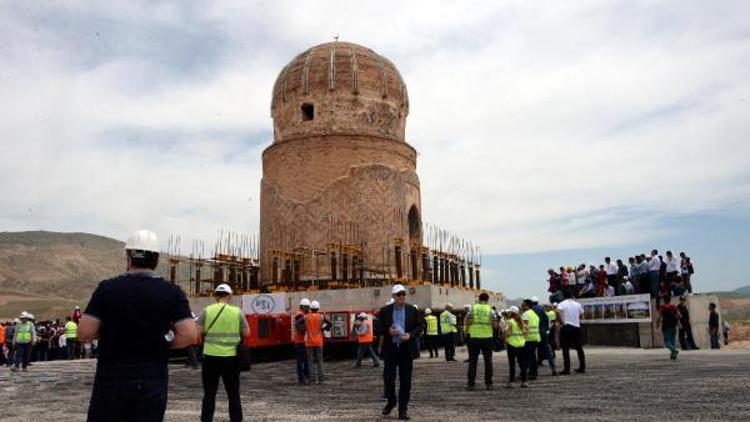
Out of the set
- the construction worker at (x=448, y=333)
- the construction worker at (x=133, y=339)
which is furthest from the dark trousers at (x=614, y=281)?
the construction worker at (x=133, y=339)

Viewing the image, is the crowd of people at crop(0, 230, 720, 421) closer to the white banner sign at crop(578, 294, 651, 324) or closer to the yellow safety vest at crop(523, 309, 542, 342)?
the yellow safety vest at crop(523, 309, 542, 342)

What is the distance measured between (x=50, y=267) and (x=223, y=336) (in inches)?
3608

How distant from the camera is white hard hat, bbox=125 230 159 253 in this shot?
146 inches

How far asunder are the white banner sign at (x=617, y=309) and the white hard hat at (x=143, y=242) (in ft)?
57.6

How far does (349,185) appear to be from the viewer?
26578 millimetres

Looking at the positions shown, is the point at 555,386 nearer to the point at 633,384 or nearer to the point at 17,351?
the point at 633,384

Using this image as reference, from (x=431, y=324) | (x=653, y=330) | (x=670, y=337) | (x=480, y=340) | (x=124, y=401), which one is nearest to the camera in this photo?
(x=124, y=401)

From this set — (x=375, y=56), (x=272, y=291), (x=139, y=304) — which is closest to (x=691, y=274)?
(x=272, y=291)

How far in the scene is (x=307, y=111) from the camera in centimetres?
2859

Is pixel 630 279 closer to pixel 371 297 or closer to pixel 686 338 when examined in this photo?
pixel 686 338

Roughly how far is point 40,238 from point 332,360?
Result: 110158 mm

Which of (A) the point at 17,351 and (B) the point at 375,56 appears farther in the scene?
(B) the point at 375,56

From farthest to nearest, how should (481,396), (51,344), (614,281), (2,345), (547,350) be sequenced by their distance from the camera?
(51,344) → (2,345) → (614,281) → (547,350) → (481,396)

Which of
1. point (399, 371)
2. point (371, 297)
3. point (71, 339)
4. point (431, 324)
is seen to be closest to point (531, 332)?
point (399, 371)
